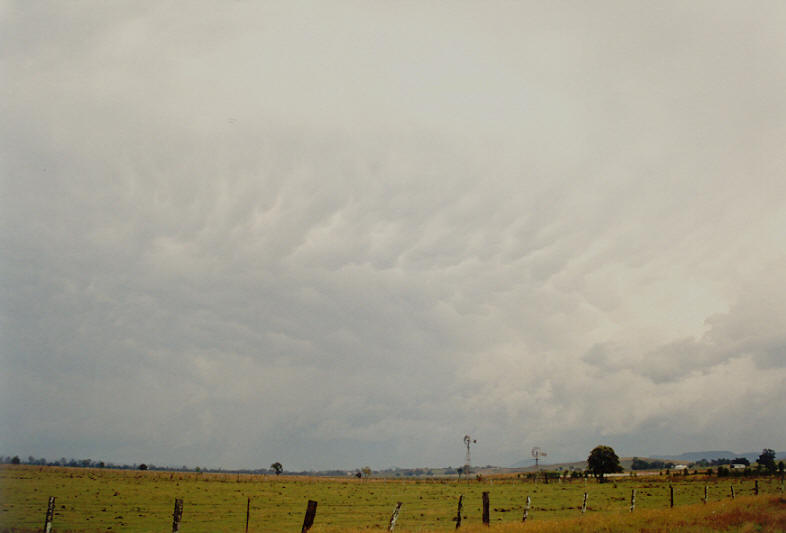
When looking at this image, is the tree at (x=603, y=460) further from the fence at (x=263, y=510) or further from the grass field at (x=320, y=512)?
the grass field at (x=320, y=512)

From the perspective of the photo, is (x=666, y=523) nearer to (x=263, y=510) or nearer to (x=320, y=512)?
(x=320, y=512)

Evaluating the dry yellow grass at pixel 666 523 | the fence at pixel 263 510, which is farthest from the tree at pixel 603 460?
the dry yellow grass at pixel 666 523

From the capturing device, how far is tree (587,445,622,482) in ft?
525

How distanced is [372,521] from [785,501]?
34160 millimetres

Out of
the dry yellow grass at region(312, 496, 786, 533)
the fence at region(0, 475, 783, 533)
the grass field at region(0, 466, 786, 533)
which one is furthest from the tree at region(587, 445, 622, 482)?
the dry yellow grass at region(312, 496, 786, 533)

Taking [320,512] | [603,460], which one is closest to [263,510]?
[320,512]

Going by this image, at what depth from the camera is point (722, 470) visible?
425ft

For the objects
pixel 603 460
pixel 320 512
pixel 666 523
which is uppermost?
pixel 666 523

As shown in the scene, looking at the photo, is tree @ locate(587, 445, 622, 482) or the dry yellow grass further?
tree @ locate(587, 445, 622, 482)

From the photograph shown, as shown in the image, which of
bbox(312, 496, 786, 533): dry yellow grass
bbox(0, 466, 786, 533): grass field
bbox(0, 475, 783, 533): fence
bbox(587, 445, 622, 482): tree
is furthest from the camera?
bbox(587, 445, 622, 482): tree

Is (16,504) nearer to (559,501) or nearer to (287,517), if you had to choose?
(287,517)

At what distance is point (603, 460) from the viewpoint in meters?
160

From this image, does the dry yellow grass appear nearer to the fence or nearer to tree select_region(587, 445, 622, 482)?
the fence

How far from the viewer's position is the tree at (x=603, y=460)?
160125 mm
